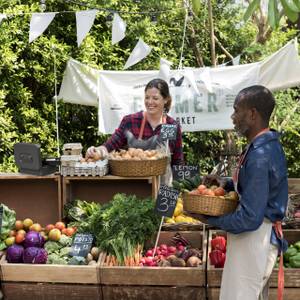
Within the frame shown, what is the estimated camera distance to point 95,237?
4660mm

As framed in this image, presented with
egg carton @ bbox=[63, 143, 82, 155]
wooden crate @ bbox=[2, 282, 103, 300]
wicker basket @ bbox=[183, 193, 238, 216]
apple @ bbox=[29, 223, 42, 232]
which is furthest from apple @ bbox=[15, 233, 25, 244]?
wicker basket @ bbox=[183, 193, 238, 216]

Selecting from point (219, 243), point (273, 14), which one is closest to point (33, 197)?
point (219, 243)

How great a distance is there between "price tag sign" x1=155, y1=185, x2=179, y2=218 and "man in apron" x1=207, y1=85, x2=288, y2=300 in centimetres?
88

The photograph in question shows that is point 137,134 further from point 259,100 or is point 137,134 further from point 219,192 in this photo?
point 259,100

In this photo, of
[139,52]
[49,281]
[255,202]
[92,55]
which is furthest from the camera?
[92,55]

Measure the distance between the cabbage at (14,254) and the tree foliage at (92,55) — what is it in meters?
3.37

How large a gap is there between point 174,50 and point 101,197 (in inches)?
173

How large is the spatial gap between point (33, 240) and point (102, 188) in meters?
0.86

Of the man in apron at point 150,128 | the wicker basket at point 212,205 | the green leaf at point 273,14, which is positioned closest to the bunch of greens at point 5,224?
the man in apron at point 150,128

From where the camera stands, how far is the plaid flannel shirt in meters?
5.25

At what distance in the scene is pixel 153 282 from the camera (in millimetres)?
4238

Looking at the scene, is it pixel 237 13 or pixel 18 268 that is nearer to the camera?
pixel 18 268

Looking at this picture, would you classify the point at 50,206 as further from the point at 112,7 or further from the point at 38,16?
the point at 112,7

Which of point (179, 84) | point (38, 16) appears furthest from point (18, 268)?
point (179, 84)
